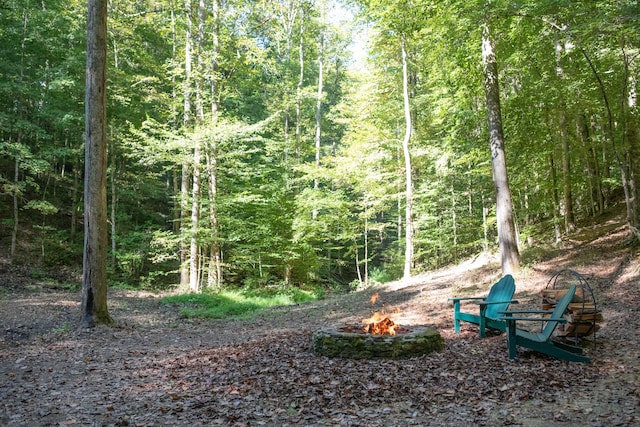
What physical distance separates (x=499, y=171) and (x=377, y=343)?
23.1 feet

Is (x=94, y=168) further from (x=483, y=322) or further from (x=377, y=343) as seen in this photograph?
(x=483, y=322)

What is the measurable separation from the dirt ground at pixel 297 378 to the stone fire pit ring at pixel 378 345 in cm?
15

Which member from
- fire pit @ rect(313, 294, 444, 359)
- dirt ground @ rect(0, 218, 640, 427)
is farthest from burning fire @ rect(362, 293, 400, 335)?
dirt ground @ rect(0, 218, 640, 427)

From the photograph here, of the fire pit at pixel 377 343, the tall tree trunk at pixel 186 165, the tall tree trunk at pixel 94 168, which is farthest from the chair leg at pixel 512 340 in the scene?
the tall tree trunk at pixel 186 165

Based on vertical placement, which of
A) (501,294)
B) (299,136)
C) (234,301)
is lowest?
(234,301)

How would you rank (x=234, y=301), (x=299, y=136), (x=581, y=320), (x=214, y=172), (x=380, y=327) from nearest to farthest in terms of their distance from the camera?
(x=581, y=320), (x=380, y=327), (x=234, y=301), (x=214, y=172), (x=299, y=136)

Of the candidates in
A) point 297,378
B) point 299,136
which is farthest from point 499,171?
point 299,136

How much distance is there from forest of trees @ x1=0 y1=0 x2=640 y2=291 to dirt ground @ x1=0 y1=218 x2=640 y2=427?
16.4 ft

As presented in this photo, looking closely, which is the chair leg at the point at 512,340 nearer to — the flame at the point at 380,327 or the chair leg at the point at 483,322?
the chair leg at the point at 483,322

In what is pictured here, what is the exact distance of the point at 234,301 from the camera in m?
13.4

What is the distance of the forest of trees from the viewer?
11102 mm

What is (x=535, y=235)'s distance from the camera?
15961mm

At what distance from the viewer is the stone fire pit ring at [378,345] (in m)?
5.70

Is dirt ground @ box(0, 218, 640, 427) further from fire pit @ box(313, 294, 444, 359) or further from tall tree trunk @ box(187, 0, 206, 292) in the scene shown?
tall tree trunk @ box(187, 0, 206, 292)
